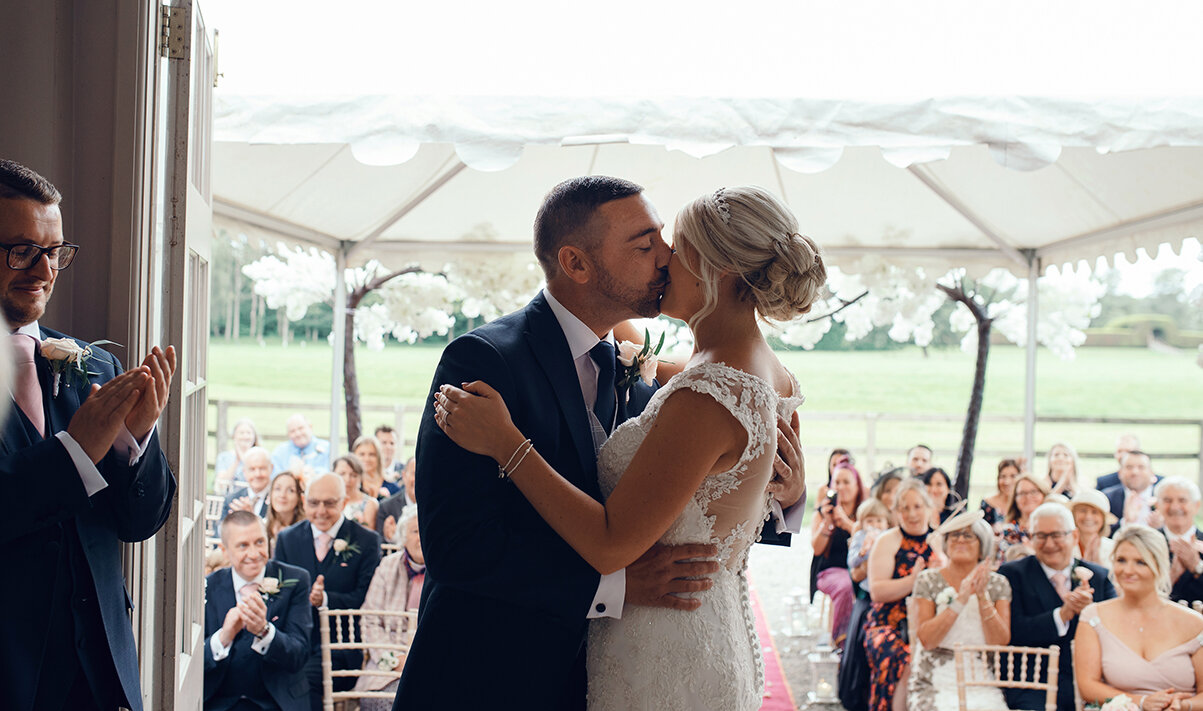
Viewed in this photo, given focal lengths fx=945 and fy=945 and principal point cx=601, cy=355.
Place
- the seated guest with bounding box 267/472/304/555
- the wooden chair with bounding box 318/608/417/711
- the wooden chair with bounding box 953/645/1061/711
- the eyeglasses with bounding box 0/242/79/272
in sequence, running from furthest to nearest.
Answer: the seated guest with bounding box 267/472/304/555 < the wooden chair with bounding box 318/608/417/711 < the wooden chair with bounding box 953/645/1061/711 < the eyeglasses with bounding box 0/242/79/272

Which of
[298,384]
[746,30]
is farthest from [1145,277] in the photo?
[298,384]

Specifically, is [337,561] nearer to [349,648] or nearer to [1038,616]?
[349,648]

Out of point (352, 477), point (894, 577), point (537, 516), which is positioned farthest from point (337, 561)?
point (537, 516)

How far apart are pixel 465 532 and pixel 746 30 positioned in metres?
24.2

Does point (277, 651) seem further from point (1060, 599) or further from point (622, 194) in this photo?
point (1060, 599)

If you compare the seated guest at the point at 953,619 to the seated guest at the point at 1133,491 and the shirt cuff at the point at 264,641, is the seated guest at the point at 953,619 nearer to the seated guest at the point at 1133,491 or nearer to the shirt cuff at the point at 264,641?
the seated guest at the point at 1133,491

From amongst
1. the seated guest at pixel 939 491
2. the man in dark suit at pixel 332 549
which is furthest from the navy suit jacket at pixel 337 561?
the seated guest at pixel 939 491

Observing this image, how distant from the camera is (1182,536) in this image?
18.8 feet

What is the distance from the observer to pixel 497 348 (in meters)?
2.04

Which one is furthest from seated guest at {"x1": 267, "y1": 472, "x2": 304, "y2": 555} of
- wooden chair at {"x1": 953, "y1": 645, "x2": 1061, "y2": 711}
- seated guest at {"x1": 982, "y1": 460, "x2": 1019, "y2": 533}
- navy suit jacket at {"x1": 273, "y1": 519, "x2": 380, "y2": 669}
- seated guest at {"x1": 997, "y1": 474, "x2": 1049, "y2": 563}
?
seated guest at {"x1": 982, "y1": 460, "x2": 1019, "y2": 533}

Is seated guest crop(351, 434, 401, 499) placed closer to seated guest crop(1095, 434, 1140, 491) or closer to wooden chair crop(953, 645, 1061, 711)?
wooden chair crop(953, 645, 1061, 711)

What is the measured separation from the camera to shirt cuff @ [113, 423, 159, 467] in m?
2.00

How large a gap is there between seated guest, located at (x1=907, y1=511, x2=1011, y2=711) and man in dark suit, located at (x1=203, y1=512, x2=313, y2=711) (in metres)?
3.08

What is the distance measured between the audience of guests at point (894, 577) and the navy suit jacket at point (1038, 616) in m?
0.50
